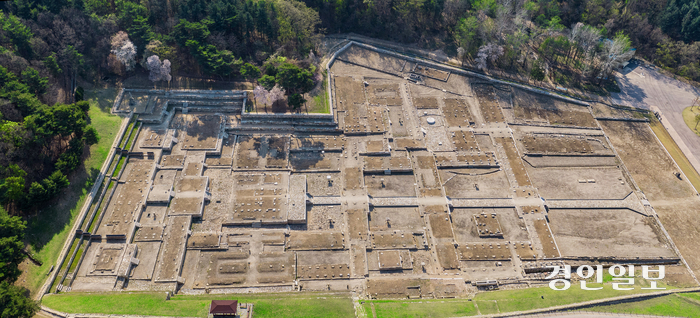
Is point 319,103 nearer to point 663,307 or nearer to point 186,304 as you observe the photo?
point 186,304

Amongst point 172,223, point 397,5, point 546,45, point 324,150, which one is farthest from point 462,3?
point 172,223

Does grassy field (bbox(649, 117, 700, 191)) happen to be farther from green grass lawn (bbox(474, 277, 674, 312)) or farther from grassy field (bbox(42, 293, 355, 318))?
grassy field (bbox(42, 293, 355, 318))

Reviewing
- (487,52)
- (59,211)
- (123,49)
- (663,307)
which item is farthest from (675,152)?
(59,211)

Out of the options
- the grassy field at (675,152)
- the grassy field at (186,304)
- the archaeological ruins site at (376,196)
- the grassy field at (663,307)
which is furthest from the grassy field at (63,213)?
the grassy field at (675,152)

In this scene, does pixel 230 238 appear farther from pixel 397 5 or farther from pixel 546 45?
pixel 546 45

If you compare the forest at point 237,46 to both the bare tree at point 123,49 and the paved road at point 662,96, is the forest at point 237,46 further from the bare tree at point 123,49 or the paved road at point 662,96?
the paved road at point 662,96
